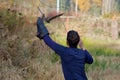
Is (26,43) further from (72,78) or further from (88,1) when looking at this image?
(88,1)

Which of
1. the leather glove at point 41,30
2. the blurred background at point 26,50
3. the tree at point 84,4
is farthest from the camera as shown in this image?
the tree at point 84,4

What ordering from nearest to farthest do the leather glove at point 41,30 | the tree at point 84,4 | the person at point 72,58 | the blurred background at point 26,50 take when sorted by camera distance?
1. the leather glove at point 41,30
2. the person at point 72,58
3. the blurred background at point 26,50
4. the tree at point 84,4

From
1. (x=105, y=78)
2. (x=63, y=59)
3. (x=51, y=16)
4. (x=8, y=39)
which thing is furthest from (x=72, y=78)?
(x=105, y=78)

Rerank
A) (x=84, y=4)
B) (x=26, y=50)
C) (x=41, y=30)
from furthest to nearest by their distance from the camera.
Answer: (x=84, y=4)
(x=26, y=50)
(x=41, y=30)

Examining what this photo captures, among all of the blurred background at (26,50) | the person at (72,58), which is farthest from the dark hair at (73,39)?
the blurred background at (26,50)

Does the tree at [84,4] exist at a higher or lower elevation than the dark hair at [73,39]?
lower

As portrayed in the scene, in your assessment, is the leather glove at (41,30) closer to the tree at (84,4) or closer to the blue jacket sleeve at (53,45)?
the blue jacket sleeve at (53,45)

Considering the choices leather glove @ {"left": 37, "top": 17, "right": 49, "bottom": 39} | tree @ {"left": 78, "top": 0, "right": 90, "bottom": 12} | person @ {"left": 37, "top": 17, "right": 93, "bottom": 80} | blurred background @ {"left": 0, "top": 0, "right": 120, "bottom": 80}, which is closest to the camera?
leather glove @ {"left": 37, "top": 17, "right": 49, "bottom": 39}

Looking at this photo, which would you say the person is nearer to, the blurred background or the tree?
the blurred background

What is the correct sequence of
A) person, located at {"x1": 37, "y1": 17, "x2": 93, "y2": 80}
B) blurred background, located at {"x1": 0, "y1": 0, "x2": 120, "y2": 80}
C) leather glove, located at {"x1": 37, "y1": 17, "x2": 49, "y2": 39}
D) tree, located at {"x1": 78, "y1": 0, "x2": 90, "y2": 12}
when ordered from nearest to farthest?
leather glove, located at {"x1": 37, "y1": 17, "x2": 49, "y2": 39}
person, located at {"x1": 37, "y1": 17, "x2": 93, "y2": 80}
blurred background, located at {"x1": 0, "y1": 0, "x2": 120, "y2": 80}
tree, located at {"x1": 78, "y1": 0, "x2": 90, "y2": 12}

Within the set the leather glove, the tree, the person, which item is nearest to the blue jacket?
the person

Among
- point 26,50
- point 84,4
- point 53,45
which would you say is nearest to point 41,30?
point 53,45

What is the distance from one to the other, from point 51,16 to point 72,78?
2.96 feet

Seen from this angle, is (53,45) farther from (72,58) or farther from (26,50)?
(26,50)
